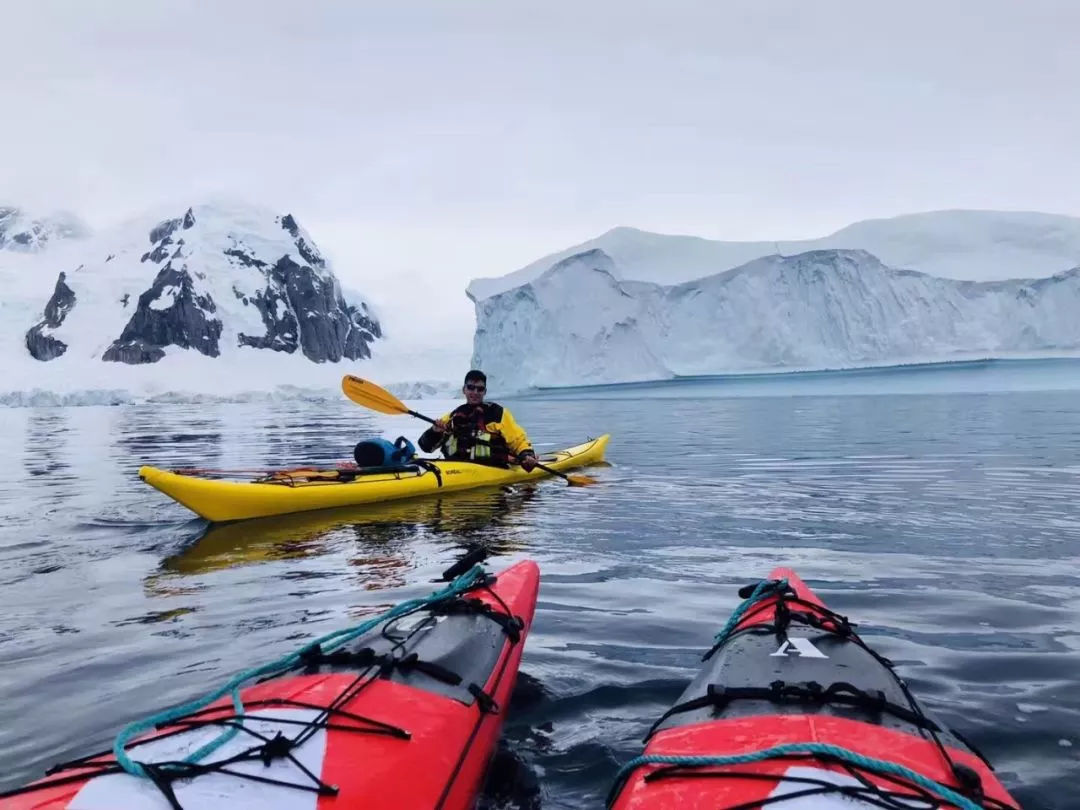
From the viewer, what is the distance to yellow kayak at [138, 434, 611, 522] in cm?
694

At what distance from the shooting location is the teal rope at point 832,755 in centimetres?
173

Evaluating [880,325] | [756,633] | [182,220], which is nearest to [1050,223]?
[880,325]

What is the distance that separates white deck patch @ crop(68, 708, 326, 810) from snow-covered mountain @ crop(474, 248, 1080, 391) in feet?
96.8

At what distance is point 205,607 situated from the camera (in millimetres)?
4613

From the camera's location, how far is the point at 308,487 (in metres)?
7.60

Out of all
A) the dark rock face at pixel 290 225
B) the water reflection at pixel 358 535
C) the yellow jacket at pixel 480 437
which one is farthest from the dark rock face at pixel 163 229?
the water reflection at pixel 358 535

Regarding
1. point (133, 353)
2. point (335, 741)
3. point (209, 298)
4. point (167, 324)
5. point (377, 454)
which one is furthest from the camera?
point (209, 298)

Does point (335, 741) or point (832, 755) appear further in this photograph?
point (335, 741)

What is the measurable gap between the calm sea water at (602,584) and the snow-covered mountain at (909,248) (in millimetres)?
21278

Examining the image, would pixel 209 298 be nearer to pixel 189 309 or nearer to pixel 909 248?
pixel 189 309

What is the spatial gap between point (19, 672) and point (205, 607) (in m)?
1.09

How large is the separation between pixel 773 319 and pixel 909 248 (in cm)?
629

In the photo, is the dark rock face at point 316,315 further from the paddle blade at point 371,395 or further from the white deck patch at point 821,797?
the white deck patch at point 821,797

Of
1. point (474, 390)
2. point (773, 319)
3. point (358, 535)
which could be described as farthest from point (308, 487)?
point (773, 319)
